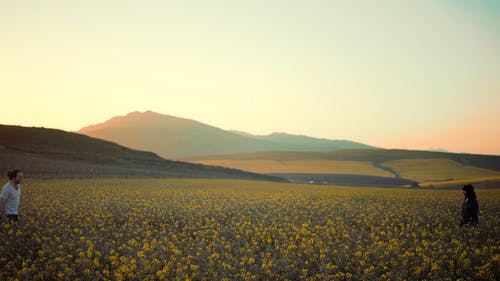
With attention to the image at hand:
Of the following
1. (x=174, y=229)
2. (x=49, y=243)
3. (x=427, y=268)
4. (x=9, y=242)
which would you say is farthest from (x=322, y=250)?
(x=9, y=242)

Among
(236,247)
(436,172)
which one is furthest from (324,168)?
(236,247)

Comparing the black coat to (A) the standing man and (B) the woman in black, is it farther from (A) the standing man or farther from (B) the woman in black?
(A) the standing man

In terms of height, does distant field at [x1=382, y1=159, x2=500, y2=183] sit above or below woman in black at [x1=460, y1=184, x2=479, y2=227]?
above

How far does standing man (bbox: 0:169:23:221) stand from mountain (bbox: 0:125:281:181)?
3098cm

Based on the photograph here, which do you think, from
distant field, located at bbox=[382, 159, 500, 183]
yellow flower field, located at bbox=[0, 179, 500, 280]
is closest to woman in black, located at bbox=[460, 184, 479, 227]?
yellow flower field, located at bbox=[0, 179, 500, 280]

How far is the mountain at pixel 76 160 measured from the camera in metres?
44.4

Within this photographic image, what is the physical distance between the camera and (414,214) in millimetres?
18328

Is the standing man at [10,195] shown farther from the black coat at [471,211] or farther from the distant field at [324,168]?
the distant field at [324,168]

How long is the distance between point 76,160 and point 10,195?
4773 cm

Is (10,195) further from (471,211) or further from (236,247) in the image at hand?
(471,211)

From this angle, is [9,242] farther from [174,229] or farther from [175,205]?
→ [175,205]

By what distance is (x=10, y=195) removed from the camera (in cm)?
1246

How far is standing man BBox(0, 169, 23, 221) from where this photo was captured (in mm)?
12227

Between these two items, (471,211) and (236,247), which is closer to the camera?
(236,247)
